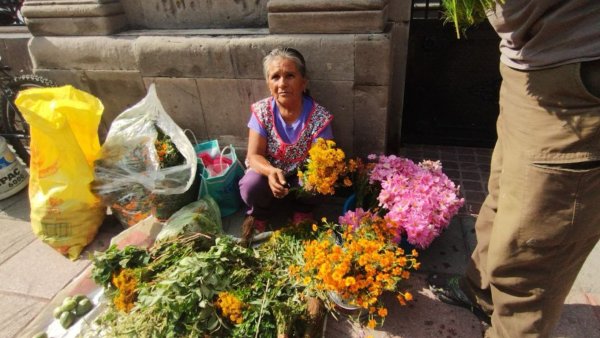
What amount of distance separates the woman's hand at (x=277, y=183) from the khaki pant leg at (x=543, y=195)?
4.30 feet

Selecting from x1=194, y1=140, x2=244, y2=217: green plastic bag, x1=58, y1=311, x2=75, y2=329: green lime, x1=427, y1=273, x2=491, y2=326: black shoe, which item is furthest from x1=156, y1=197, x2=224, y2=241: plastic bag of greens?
x1=427, y1=273, x2=491, y2=326: black shoe

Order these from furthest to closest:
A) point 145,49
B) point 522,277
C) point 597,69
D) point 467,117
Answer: point 467,117 < point 145,49 < point 522,277 < point 597,69

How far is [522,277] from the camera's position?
1.73 metres

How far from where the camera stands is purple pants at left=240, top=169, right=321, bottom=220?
2773 mm

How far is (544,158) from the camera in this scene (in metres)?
1.53

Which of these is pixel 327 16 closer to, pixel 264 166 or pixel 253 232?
pixel 264 166

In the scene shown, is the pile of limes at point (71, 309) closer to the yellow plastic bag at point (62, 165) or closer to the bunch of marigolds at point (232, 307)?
the yellow plastic bag at point (62, 165)

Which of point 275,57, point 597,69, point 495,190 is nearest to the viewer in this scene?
point 597,69

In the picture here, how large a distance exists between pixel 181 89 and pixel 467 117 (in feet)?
9.96

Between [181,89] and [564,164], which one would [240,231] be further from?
[564,164]

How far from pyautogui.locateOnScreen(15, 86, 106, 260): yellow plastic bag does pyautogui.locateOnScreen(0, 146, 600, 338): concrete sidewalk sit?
0.23 metres

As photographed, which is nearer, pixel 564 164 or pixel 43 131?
pixel 564 164

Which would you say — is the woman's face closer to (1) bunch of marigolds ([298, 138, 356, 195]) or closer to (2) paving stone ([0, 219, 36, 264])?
(1) bunch of marigolds ([298, 138, 356, 195])

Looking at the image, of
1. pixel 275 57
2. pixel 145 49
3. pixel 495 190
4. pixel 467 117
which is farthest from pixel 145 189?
pixel 467 117
